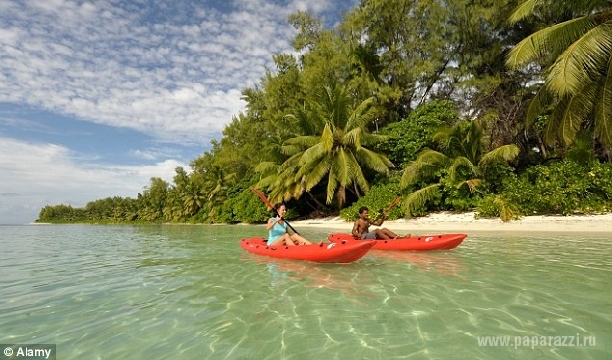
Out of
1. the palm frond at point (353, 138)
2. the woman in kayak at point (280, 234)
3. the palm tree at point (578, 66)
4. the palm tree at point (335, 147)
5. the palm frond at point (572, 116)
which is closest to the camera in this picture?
the woman in kayak at point (280, 234)

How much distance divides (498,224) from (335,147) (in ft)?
33.9

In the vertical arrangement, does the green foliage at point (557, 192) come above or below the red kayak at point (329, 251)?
above

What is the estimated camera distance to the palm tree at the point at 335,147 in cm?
2128

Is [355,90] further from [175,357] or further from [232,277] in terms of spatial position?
[175,357]

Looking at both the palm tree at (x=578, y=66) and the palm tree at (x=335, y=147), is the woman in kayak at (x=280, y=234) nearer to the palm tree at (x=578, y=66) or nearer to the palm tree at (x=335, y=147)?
the palm tree at (x=578, y=66)

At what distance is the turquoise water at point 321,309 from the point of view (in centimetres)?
345

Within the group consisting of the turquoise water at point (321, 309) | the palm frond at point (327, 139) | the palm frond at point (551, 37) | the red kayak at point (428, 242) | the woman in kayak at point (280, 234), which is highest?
the palm frond at point (551, 37)

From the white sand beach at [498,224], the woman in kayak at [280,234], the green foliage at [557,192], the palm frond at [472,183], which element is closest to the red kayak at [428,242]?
the woman in kayak at [280,234]

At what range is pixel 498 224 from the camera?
16.1m

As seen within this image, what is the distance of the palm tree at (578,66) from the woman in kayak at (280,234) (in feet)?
28.8

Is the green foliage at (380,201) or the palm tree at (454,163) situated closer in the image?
the palm tree at (454,163)

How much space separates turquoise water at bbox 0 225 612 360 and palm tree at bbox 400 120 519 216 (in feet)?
34.2

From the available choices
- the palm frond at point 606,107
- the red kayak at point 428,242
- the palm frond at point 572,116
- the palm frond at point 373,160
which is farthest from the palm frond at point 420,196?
the red kayak at point 428,242

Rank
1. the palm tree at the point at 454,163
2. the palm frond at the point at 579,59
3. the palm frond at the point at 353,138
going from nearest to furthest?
the palm frond at the point at 579,59 < the palm tree at the point at 454,163 < the palm frond at the point at 353,138
